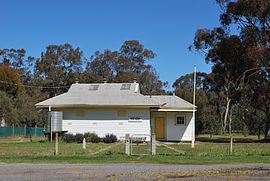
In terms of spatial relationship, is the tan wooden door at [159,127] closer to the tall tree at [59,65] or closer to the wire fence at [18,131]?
the wire fence at [18,131]

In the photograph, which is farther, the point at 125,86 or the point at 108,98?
the point at 125,86

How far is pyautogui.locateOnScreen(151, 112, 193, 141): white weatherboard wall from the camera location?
3878 centimetres

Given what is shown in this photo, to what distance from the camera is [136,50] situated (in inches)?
2886

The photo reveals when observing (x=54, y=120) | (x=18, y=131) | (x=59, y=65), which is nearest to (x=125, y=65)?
(x=59, y=65)

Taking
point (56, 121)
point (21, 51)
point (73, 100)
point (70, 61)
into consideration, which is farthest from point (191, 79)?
point (56, 121)

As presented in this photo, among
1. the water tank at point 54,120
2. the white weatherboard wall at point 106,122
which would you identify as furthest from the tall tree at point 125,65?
the water tank at point 54,120

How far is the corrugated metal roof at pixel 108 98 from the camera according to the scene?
3697cm

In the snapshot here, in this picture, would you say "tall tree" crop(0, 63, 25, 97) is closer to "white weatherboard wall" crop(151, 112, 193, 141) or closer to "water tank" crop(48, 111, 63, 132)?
"white weatherboard wall" crop(151, 112, 193, 141)

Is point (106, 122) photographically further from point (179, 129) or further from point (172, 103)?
point (179, 129)

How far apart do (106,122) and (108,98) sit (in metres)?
2.28

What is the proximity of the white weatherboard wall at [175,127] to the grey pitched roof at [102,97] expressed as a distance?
8.18 ft

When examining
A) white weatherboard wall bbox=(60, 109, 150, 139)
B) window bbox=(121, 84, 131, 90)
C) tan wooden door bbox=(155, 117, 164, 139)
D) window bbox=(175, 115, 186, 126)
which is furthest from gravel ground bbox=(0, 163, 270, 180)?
window bbox=(121, 84, 131, 90)

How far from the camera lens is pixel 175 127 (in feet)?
128

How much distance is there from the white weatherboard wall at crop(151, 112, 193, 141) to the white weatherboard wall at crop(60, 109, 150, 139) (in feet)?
7.60
